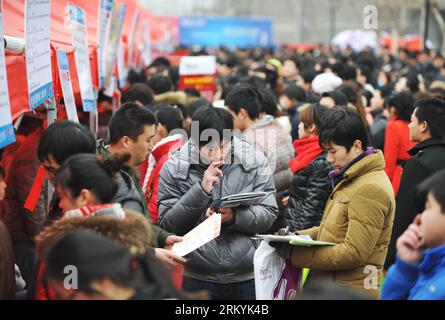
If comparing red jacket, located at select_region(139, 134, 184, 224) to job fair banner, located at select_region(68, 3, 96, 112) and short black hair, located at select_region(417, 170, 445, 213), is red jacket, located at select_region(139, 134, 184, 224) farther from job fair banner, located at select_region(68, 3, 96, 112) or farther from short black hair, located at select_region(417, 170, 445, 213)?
short black hair, located at select_region(417, 170, 445, 213)

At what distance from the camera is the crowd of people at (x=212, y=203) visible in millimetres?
3092

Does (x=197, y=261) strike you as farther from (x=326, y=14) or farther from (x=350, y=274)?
(x=326, y=14)

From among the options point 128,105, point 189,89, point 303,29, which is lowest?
point 303,29

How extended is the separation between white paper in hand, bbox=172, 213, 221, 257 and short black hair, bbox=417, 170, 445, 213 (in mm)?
1573

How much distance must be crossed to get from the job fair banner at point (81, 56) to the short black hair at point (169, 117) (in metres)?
0.60

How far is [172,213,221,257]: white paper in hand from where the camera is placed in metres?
4.54

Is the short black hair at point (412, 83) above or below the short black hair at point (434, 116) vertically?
below

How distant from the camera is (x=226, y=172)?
204 inches

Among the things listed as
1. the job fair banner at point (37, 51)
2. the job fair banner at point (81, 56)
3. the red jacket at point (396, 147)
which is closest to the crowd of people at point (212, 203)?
the job fair banner at point (37, 51)

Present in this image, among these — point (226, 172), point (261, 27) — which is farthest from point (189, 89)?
point (261, 27)

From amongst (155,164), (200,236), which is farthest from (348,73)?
(200,236)

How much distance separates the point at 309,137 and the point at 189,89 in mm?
4347

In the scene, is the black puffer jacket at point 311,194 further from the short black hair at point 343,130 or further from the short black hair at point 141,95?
the short black hair at point 141,95
